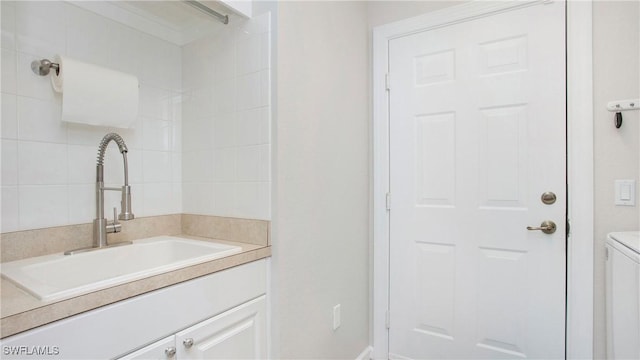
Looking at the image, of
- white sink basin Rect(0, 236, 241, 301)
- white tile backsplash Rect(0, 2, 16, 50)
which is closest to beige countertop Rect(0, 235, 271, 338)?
white sink basin Rect(0, 236, 241, 301)

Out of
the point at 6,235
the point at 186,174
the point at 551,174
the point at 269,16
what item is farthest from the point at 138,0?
the point at 551,174

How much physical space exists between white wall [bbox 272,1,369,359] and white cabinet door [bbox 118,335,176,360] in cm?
44

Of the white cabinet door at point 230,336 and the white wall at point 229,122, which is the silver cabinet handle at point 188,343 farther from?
the white wall at point 229,122

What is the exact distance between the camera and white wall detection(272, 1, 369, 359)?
1.34 meters

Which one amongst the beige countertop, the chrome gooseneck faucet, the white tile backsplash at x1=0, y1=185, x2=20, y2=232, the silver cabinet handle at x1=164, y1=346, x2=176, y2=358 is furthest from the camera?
the chrome gooseneck faucet

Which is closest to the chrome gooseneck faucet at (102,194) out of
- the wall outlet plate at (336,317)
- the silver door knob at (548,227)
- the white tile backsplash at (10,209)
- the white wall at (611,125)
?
the white tile backsplash at (10,209)

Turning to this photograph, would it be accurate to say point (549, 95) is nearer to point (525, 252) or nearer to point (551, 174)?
point (551, 174)

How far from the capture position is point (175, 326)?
938mm

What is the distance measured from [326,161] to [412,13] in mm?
1024

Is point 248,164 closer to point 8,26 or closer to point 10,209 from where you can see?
point 10,209

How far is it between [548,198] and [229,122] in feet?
5.01

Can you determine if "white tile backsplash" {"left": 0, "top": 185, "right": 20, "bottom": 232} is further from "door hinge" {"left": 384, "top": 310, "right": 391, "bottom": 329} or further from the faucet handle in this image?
"door hinge" {"left": 384, "top": 310, "right": 391, "bottom": 329}

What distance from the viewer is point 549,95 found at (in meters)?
1.52

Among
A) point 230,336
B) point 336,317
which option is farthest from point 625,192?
point 230,336
